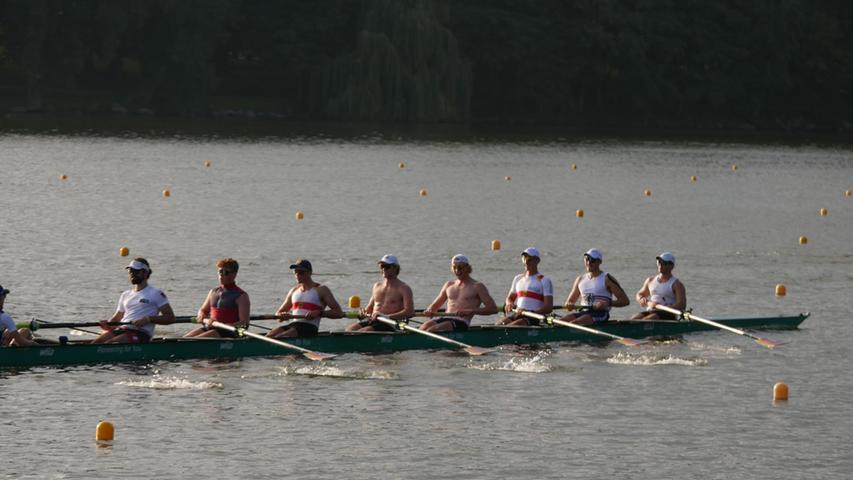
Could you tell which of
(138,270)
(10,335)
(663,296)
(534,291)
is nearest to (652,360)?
(534,291)

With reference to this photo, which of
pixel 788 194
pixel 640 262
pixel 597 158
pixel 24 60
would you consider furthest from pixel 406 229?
pixel 24 60

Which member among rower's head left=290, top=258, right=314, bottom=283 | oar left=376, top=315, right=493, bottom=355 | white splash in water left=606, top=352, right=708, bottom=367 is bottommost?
white splash in water left=606, top=352, right=708, bottom=367

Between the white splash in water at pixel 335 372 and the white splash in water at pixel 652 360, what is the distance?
3.89 meters

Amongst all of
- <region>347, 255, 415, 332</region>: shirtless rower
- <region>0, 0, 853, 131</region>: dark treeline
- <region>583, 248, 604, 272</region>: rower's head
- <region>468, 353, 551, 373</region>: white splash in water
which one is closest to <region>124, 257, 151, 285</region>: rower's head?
<region>347, 255, 415, 332</region>: shirtless rower

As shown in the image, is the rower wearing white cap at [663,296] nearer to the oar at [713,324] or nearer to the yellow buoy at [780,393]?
the oar at [713,324]

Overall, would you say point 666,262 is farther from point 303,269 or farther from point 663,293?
point 303,269

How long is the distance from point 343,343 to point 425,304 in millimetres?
6389

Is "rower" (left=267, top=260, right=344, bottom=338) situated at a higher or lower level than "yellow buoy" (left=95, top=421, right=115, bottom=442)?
higher

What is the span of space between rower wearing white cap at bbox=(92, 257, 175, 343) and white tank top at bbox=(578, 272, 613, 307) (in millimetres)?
7366

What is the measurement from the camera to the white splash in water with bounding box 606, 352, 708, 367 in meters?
25.8

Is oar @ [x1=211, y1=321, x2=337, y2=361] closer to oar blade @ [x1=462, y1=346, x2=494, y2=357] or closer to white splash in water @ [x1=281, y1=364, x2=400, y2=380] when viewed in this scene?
white splash in water @ [x1=281, y1=364, x2=400, y2=380]

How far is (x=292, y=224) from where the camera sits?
4491 cm

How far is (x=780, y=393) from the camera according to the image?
23.1 m

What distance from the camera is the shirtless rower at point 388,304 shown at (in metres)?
25.8
